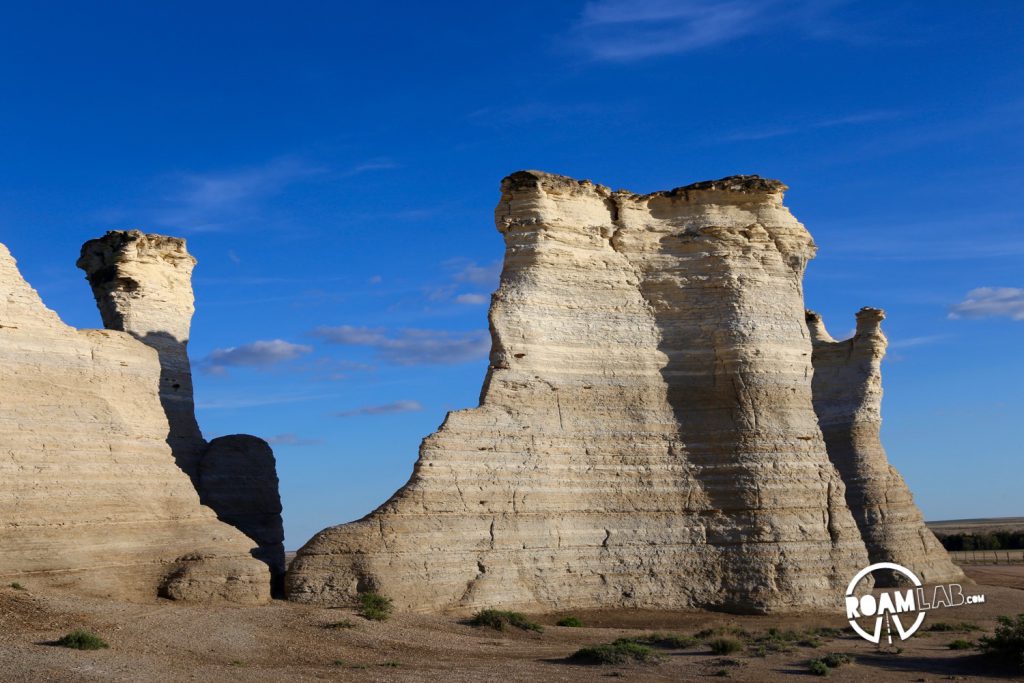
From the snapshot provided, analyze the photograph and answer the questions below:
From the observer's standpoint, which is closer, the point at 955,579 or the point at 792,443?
the point at 792,443

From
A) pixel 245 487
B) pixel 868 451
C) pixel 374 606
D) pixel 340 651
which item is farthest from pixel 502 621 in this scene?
pixel 868 451

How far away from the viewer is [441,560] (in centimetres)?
2072

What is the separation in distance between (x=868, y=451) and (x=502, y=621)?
18.4 metres

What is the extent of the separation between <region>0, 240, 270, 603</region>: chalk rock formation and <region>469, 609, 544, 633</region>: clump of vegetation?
389 centimetres

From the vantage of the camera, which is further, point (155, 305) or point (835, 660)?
point (155, 305)

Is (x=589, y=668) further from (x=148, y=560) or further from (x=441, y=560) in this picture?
(x=148, y=560)

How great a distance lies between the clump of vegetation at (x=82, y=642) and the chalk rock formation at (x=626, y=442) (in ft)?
16.6

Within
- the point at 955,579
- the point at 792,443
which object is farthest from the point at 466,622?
the point at 955,579

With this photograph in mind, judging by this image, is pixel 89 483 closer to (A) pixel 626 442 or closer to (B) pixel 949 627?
(A) pixel 626 442

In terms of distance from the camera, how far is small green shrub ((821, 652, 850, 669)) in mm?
17938

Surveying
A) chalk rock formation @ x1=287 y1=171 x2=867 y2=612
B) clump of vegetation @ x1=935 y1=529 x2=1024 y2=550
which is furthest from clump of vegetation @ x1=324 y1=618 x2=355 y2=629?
clump of vegetation @ x1=935 y1=529 x2=1024 y2=550

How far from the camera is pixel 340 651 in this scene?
1689cm

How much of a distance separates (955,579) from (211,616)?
23.7 metres
